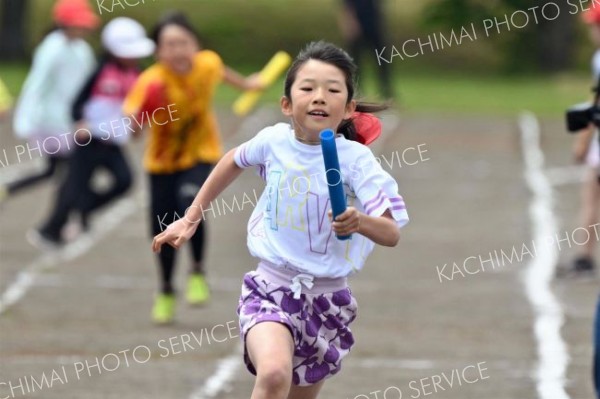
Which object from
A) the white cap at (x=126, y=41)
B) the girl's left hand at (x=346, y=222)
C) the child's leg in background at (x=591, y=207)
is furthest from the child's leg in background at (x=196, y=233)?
the girl's left hand at (x=346, y=222)

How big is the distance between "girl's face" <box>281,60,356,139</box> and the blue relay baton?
0.66m

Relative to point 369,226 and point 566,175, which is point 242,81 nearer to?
point 369,226

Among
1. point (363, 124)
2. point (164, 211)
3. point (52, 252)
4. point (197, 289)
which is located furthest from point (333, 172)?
point (52, 252)

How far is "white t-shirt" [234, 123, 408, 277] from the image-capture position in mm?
6070

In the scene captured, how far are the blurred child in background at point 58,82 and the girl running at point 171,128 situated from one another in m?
3.42

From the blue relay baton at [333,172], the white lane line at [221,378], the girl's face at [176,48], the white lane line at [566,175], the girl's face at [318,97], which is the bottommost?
the white lane line at [566,175]

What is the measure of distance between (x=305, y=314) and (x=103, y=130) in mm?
7337

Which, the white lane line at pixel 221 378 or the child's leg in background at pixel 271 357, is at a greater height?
the child's leg in background at pixel 271 357

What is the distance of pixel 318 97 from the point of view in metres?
6.02

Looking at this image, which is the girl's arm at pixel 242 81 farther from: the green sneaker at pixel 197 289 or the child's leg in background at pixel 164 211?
the green sneaker at pixel 197 289

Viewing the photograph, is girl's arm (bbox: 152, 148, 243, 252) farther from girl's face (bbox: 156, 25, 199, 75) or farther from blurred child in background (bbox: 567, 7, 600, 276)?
blurred child in background (bbox: 567, 7, 600, 276)

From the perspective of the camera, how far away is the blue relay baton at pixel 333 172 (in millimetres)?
5230

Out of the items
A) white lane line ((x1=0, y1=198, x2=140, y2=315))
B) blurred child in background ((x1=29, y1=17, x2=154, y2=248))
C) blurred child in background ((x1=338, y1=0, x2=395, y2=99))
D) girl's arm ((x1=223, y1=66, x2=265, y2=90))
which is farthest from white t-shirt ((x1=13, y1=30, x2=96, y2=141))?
blurred child in background ((x1=338, y1=0, x2=395, y2=99))

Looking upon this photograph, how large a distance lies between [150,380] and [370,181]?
10.2ft
